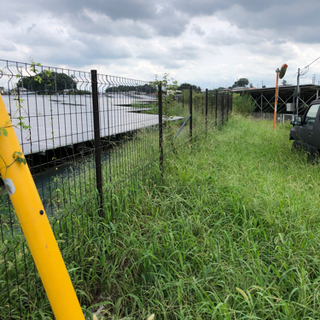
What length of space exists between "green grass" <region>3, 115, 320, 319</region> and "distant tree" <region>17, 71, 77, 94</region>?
50.4 inches

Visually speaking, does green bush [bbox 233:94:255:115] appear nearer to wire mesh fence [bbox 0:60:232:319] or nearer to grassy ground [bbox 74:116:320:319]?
wire mesh fence [bbox 0:60:232:319]

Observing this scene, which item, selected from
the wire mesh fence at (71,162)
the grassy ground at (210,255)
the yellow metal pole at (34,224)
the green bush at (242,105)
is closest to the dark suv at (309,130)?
the grassy ground at (210,255)

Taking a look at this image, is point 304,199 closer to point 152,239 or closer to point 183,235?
point 183,235

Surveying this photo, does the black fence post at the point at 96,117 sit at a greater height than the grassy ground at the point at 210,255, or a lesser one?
greater

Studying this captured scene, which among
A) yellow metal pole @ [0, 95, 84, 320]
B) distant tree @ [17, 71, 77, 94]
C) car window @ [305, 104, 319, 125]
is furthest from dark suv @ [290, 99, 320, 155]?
yellow metal pole @ [0, 95, 84, 320]

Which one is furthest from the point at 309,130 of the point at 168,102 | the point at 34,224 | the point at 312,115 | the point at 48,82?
the point at 34,224

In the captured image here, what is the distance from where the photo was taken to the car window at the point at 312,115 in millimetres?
6002

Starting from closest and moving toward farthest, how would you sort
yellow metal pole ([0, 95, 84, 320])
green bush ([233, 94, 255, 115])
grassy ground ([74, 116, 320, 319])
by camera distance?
yellow metal pole ([0, 95, 84, 320]) → grassy ground ([74, 116, 320, 319]) → green bush ([233, 94, 255, 115])

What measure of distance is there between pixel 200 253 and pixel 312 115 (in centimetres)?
505

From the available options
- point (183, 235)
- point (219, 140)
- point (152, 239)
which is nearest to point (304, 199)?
point (183, 235)

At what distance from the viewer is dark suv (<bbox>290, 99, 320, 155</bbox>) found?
5.76m

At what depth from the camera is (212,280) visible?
2.53 meters

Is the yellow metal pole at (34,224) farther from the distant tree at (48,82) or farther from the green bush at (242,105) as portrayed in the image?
the green bush at (242,105)

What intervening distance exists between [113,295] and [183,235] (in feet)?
3.19
